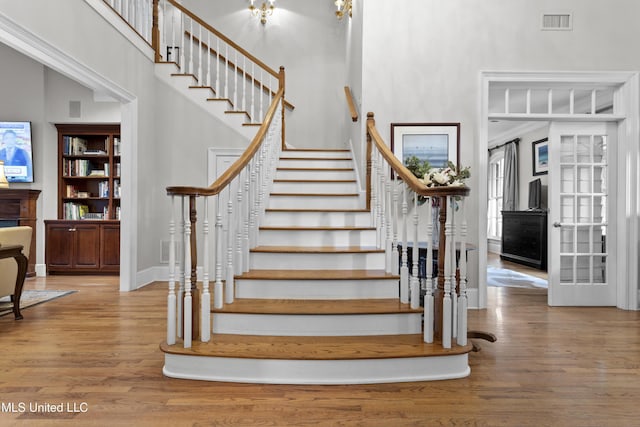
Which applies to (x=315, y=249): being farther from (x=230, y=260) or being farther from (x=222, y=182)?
(x=222, y=182)

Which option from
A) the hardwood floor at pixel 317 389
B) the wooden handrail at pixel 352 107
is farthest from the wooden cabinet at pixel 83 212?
the wooden handrail at pixel 352 107

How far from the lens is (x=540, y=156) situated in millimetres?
8523

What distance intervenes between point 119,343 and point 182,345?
88cm

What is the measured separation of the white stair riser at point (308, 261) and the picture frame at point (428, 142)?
162 centimetres

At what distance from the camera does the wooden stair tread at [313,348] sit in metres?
2.51

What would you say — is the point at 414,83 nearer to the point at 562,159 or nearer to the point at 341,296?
the point at 562,159

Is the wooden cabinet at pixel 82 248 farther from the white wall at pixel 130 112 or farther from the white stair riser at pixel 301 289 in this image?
the white stair riser at pixel 301 289

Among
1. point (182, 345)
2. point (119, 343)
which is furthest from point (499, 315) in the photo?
point (119, 343)

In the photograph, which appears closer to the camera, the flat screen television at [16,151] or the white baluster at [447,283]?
the white baluster at [447,283]

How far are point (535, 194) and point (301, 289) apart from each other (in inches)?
273

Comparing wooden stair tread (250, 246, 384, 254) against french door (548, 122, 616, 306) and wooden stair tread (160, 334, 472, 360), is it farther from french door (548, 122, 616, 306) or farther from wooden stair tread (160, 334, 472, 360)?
french door (548, 122, 616, 306)

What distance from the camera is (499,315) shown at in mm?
4242

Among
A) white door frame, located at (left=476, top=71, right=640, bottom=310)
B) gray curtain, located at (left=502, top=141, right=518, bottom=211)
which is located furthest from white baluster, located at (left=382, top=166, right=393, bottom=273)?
gray curtain, located at (left=502, top=141, right=518, bottom=211)

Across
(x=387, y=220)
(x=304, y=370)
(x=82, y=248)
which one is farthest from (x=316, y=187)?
(x=82, y=248)
